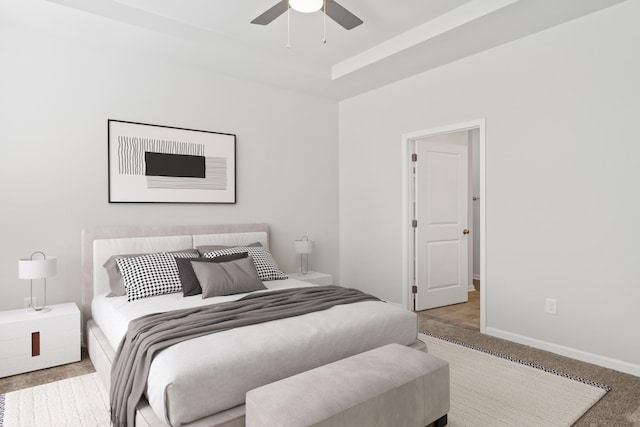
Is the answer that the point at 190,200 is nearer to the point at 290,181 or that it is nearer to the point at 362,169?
the point at 290,181

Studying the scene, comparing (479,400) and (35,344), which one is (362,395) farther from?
(35,344)

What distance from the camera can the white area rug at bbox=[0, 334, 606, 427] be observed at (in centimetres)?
233

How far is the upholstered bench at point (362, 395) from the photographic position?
165 cm

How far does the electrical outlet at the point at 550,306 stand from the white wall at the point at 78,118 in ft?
9.98

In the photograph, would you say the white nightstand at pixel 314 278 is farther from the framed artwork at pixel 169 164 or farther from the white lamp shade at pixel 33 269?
the white lamp shade at pixel 33 269

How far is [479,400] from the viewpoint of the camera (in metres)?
2.57

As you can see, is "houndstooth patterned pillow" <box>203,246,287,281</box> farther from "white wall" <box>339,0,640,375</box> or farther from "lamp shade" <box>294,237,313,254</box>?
"white wall" <box>339,0,640,375</box>

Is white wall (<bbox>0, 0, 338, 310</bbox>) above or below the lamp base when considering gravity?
above

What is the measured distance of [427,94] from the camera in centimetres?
436

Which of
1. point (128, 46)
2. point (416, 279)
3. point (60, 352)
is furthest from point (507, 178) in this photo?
point (60, 352)

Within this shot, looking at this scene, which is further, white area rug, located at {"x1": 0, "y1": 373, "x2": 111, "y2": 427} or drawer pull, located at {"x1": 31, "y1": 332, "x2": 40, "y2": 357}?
drawer pull, located at {"x1": 31, "y1": 332, "x2": 40, "y2": 357}

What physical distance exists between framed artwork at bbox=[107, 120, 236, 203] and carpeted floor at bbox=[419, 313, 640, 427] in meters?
2.72

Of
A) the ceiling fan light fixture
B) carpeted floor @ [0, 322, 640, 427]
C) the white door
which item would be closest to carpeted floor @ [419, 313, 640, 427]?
carpeted floor @ [0, 322, 640, 427]

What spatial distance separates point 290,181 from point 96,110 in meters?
2.24
